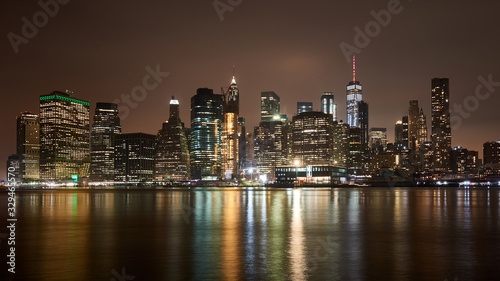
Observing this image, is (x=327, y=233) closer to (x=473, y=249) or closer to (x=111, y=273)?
(x=473, y=249)

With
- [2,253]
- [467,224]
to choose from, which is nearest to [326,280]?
[2,253]

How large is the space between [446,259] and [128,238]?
2403 centimetres

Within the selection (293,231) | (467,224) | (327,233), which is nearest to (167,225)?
(293,231)

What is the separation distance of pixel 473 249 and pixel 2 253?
3226 centimetres

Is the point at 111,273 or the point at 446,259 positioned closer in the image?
the point at 111,273

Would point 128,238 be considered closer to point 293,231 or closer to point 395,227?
point 293,231

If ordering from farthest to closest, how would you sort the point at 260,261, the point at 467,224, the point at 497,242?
the point at 467,224 → the point at 497,242 → the point at 260,261

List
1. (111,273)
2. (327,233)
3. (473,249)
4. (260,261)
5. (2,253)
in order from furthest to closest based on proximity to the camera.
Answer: (327,233), (473,249), (2,253), (260,261), (111,273)

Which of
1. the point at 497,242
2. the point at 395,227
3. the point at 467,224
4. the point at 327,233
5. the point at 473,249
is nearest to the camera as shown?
the point at 473,249

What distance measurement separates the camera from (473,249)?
1244 inches

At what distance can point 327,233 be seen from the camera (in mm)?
39375

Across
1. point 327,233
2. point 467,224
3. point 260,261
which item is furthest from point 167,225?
point 467,224

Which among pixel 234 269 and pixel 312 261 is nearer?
pixel 234 269

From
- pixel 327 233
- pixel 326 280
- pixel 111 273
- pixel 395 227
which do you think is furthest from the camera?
pixel 395 227
